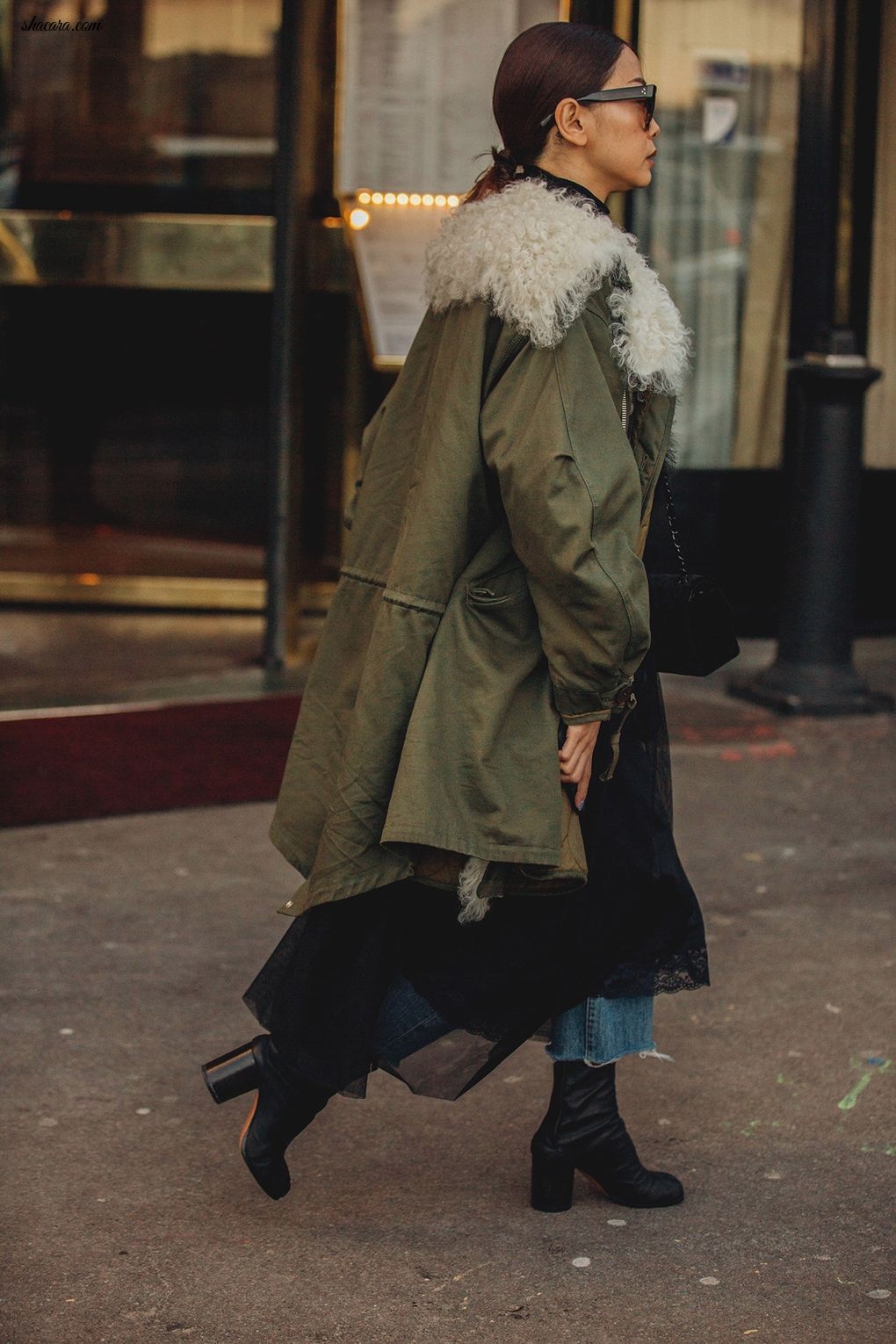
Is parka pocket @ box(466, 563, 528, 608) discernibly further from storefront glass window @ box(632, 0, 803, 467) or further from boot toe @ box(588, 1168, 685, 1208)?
storefront glass window @ box(632, 0, 803, 467)

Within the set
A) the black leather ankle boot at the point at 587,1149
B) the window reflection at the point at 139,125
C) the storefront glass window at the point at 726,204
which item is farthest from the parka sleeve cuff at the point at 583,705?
the window reflection at the point at 139,125

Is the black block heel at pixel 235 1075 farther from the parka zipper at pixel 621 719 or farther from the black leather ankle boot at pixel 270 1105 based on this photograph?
the parka zipper at pixel 621 719

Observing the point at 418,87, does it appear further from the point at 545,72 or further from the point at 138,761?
the point at 545,72

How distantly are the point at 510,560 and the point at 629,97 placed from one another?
708 mm

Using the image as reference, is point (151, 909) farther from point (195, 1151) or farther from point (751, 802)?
point (751, 802)

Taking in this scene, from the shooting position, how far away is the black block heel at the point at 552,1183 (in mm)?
2982

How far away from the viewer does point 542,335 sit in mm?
2537

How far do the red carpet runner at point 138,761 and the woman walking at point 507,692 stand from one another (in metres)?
2.56

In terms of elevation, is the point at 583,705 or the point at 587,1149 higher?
the point at 583,705

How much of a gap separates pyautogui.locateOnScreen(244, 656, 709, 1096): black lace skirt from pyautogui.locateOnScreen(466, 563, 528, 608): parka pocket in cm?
29

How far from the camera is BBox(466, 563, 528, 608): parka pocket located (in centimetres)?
261

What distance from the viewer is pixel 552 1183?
300 cm

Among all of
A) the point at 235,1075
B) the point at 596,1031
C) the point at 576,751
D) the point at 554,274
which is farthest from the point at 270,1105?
the point at 554,274

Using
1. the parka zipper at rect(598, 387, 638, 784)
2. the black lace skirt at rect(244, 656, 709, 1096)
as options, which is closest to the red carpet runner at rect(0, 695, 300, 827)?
the black lace skirt at rect(244, 656, 709, 1096)
